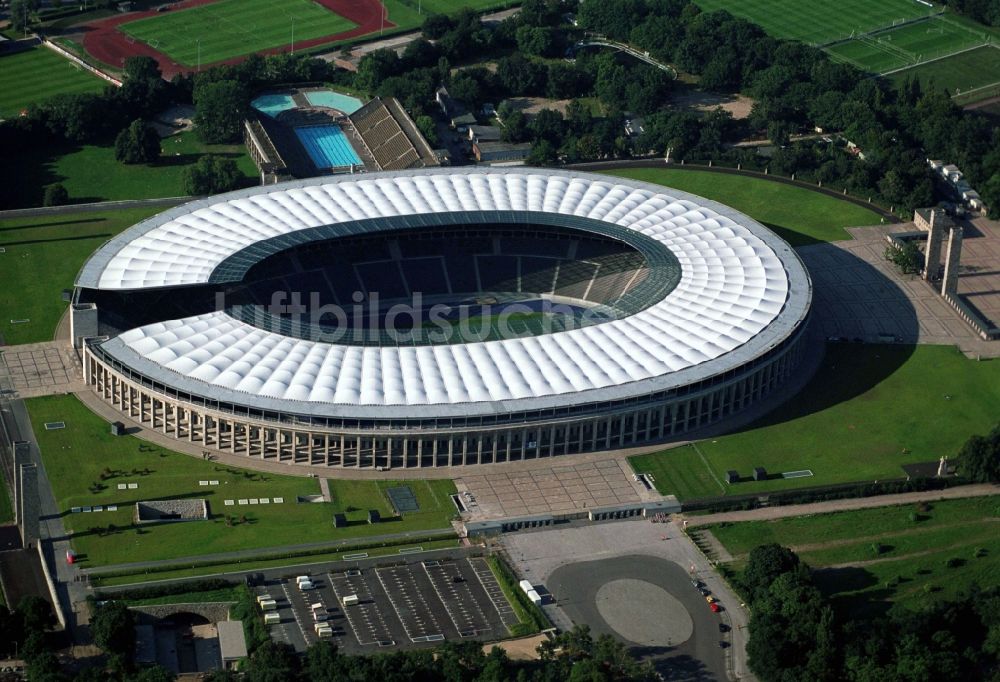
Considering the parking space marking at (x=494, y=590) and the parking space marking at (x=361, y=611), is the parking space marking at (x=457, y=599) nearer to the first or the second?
the parking space marking at (x=494, y=590)

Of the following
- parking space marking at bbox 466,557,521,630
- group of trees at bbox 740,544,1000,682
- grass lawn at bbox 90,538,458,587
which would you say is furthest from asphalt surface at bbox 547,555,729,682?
grass lawn at bbox 90,538,458,587

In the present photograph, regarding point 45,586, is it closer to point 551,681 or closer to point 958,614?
point 551,681

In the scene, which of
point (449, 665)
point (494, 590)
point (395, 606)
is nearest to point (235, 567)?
point (395, 606)

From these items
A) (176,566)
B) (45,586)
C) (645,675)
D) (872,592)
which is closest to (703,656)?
(645,675)

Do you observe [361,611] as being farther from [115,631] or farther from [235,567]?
[115,631]

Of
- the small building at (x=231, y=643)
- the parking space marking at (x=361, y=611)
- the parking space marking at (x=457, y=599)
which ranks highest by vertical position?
the small building at (x=231, y=643)

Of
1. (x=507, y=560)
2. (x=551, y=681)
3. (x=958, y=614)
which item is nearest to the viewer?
(x=551, y=681)

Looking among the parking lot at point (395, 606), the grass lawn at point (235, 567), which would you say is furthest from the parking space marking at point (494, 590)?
the grass lawn at point (235, 567)
